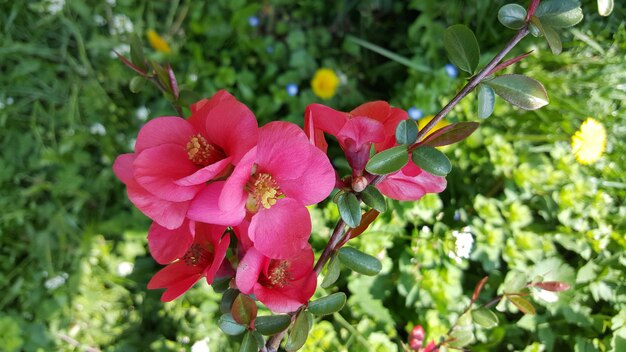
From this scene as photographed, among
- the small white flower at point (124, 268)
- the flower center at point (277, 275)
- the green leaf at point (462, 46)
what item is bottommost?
the small white flower at point (124, 268)

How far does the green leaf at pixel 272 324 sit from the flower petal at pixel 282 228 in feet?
0.37

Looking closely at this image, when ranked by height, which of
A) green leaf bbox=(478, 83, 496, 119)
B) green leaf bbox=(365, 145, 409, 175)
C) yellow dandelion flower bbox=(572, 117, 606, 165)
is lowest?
yellow dandelion flower bbox=(572, 117, 606, 165)

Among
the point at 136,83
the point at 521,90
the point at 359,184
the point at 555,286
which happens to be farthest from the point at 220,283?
the point at 555,286

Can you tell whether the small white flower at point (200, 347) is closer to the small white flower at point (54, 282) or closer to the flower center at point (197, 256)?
the flower center at point (197, 256)

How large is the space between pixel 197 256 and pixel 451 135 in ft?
1.26

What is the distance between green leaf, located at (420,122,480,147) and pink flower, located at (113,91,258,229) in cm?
22

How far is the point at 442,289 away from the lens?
3.98 ft

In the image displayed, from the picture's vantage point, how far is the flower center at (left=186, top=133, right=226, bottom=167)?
65cm

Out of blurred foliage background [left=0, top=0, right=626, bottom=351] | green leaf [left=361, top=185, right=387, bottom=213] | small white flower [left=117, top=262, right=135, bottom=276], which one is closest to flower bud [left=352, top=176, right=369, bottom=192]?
green leaf [left=361, top=185, right=387, bottom=213]

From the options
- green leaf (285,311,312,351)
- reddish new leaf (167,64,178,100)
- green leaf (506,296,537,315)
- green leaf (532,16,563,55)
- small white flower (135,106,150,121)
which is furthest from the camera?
small white flower (135,106,150,121)

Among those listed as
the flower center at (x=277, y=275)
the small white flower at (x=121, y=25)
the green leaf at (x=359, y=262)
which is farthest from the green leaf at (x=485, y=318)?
the small white flower at (x=121, y=25)

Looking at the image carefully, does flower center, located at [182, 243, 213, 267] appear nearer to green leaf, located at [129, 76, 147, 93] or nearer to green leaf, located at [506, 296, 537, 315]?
green leaf, located at [129, 76, 147, 93]

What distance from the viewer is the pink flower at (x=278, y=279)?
2.06ft

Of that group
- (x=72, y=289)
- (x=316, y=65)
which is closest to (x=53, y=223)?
(x=72, y=289)
